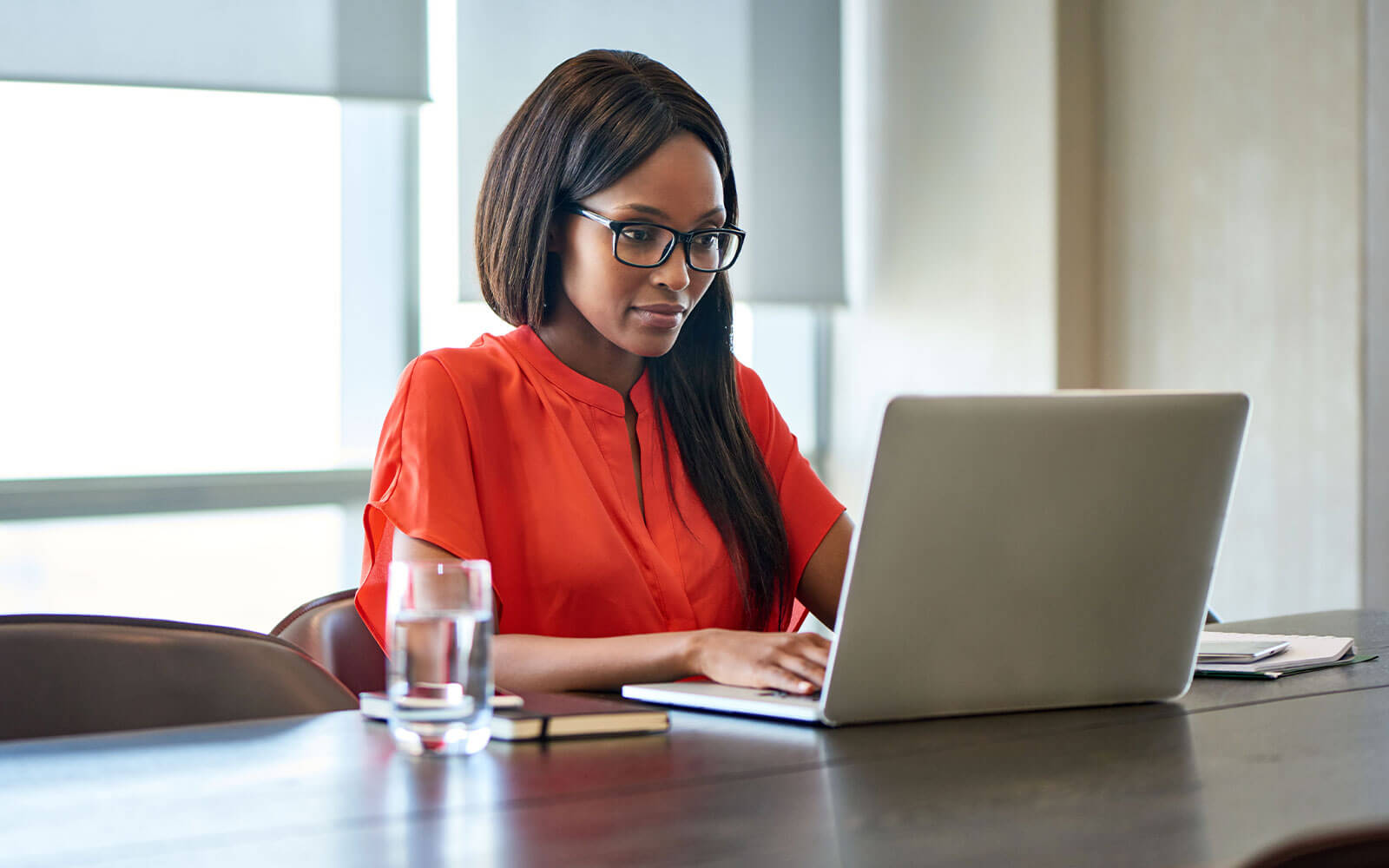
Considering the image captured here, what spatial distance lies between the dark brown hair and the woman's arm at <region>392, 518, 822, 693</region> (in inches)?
16.0

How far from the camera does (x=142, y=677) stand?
48.7 inches

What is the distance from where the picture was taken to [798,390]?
13.9 feet

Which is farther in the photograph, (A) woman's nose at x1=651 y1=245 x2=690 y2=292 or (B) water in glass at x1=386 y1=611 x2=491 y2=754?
(A) woman's nose at x1=651 y1=245 x2=690 y2=292

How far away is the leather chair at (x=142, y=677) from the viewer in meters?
1.19

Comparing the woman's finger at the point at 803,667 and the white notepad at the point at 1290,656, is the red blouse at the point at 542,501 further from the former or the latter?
the white notepad at the point at 1290,656

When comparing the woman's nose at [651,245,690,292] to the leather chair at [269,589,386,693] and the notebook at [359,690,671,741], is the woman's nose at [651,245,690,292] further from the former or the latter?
the notebook at [359,690,671,741]

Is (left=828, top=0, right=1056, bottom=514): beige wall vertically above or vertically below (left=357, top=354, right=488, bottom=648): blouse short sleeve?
above

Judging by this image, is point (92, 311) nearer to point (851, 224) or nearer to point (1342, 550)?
point (851, 224)

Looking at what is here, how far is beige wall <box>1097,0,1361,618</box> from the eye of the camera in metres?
3.23

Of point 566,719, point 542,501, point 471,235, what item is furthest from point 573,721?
point 471,235

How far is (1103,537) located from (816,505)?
72 centimetres

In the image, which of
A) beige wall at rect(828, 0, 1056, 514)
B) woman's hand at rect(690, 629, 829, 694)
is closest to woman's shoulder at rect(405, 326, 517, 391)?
woman's hand at rect(690, 629, 829, 694)

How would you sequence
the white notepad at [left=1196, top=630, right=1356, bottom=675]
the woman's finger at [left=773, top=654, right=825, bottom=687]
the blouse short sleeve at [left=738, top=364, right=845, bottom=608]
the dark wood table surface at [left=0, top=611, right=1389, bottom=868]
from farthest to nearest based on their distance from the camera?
1. the blouse short sleeve at [left=738, top=364, right=845, bottom=608]
2. the white notepad at [left=1196, top=630, right=1356, bottom=675]
3. the woman's finger at [left=773, top=654, right=825, bottom=687]
4. the dark wood table surface at [left=0, top=611, right=1389, bottom=868]

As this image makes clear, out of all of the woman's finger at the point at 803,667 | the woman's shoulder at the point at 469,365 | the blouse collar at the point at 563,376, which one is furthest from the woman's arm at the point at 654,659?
the blouse collar at the point at 563,376
